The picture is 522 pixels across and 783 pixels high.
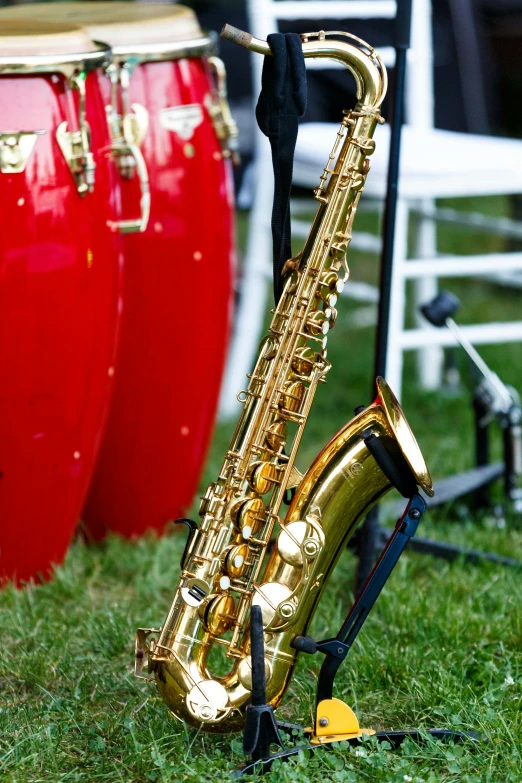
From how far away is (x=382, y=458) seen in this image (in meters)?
1.83

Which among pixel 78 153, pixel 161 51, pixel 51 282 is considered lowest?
pixel 51 282

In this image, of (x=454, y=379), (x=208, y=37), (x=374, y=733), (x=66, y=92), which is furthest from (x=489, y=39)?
(x=374, y=733)

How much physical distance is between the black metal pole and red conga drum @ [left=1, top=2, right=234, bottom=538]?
0.62m

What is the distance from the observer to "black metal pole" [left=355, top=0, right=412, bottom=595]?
2164 millimetres

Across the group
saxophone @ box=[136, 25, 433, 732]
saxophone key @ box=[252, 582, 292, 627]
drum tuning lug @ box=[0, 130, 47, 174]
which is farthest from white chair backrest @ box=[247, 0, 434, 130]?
saxophone key @ box=[252, 582, 292, 627]

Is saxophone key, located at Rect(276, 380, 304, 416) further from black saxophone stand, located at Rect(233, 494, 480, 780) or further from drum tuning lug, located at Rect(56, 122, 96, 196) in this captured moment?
drum tuning lug, located at Rect(56, 122, 96, 196)

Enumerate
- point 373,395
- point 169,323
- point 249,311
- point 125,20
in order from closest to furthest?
1. point 373,395
2. point 125,20
3. point 169,323
4. point 249,311

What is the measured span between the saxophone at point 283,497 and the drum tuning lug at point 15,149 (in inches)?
23.6

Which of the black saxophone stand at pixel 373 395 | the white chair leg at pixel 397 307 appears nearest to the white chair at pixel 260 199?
the white chair leg at pixel 397 307

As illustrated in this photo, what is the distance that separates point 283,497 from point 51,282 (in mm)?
705

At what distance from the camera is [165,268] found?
267 centimetres

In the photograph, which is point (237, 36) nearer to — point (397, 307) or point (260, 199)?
point (397, 307)

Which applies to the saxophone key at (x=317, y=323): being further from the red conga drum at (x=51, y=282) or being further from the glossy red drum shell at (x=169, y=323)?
the glossy red drum shell at (x=169, y=323)

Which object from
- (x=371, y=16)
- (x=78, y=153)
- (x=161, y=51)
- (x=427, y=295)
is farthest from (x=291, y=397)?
(x=427, y=295)
